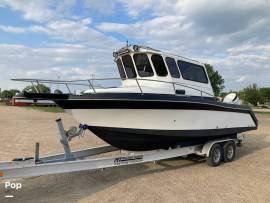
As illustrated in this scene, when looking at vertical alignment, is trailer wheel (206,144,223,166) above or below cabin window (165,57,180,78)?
below

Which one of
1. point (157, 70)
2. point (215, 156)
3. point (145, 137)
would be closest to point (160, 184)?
point (145, 137)

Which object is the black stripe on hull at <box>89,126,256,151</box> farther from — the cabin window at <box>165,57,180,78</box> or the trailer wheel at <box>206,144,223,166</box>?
the cabin window at <box>165,57,180,78</box>

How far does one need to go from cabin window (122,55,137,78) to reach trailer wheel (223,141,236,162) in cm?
309

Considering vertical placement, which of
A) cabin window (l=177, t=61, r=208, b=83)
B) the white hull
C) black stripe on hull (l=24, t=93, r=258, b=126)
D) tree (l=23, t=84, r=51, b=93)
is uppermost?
cabin window (l=177, t=61, r=208, b=83)

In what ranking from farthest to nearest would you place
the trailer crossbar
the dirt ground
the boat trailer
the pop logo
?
the pop logo < the dirt ground < the boat trailer < the trailer crossbar

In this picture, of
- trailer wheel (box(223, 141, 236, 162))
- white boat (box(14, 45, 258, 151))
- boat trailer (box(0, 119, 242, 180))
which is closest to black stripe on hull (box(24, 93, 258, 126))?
white boat (box(14, 45, 258, 151))

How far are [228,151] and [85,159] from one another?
13.7 ft

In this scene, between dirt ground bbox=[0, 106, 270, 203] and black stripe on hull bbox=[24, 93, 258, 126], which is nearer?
dirt ground bbox=[0, 106, 270, 203]

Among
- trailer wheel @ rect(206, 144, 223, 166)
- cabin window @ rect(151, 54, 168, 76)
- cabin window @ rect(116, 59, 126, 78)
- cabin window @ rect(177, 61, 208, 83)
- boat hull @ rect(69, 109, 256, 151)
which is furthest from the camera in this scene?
cabin window @ rect(116, 59, 126, 78)

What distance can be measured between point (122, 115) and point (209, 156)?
2729 millimetres

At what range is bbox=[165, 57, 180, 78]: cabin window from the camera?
7277 mm

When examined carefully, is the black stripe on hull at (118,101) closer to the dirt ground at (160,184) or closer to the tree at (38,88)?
the tree at (38,88)

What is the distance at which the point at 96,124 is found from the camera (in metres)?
6.10

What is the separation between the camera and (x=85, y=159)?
5.98 metres
